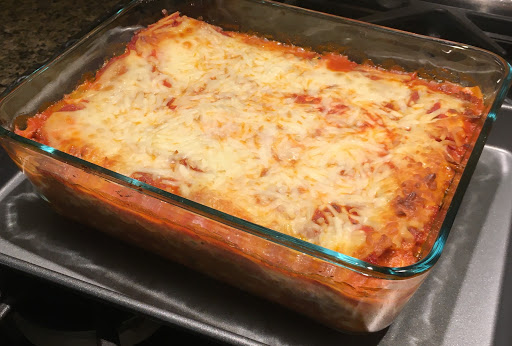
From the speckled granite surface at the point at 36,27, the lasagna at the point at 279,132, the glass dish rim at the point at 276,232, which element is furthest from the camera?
the speckled granite surface at the point at 36,27

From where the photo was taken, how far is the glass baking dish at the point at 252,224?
83 centimetres

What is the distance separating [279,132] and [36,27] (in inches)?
45.9

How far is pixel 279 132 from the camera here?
117 centimetres

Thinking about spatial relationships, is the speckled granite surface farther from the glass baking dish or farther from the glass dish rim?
the glass dish rim

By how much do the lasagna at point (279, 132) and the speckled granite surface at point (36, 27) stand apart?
43 cm

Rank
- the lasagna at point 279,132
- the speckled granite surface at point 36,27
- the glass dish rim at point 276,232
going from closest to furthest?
the glass dish rim at point 276,232 < the lasagna at point 279,132 < the speckled granite surface at point 36,27

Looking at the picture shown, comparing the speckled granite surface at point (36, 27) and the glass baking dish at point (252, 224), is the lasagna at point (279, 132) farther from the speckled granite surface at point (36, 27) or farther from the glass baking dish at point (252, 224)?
the speckled granite surface at point (36, 27)

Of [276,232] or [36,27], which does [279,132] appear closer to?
[276,232]

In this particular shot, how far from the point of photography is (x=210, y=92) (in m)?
1.32

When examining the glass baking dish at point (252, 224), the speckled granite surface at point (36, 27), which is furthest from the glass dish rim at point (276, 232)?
the speckled granite surface at point (36, 27)

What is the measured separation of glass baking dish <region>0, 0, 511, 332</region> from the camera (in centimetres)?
83

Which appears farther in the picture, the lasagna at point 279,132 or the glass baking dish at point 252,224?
the lasagna at point 279,132

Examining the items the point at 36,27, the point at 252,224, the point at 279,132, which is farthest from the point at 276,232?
the point at 36,27

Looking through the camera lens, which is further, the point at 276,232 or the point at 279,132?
the point at 279,132
